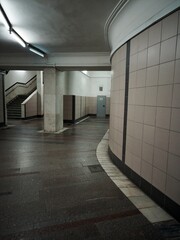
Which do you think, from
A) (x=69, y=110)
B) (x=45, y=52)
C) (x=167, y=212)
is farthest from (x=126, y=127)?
(x=69, y=110)

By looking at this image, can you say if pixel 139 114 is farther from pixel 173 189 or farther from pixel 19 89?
pixel 19 89

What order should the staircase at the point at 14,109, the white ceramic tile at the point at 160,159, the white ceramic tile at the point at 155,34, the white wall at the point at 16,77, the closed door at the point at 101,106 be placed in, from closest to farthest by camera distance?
the white ceramic tile at the point at 160,159 < the white ceramic tile at the point at 155,34 < the staircase at the point at 14,109 < the white wall at the point at 16,77 < the closed door at the point at 101,106

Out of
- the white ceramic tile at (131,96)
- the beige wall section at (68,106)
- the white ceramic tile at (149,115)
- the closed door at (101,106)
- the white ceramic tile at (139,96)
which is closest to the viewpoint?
the white ceramic tile at (149,115)

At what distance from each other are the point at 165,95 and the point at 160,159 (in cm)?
85

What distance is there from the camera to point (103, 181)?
10.1ft

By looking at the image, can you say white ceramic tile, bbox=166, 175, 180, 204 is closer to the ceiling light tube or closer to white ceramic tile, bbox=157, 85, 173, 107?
white ceramic tile, bbox=157, 85, 173, 107

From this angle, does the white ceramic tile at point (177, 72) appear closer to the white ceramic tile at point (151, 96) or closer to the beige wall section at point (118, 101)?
the white ceramic tile at point (151, 96)

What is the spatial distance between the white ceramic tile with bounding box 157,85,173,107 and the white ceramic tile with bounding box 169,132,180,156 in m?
0.37

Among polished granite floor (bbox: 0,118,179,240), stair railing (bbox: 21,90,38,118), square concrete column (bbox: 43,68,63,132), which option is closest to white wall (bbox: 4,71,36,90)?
stair railing (bbox: 21,90,38,118)

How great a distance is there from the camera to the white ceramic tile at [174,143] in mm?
2035

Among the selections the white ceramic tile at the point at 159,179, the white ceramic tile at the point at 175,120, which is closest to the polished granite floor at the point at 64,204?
the white ceramic tile at the point at 159,179

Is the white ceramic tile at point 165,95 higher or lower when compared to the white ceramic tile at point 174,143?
higher

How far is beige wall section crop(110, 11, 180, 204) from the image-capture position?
2.08 metres

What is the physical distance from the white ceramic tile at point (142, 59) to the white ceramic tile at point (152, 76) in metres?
0.18
